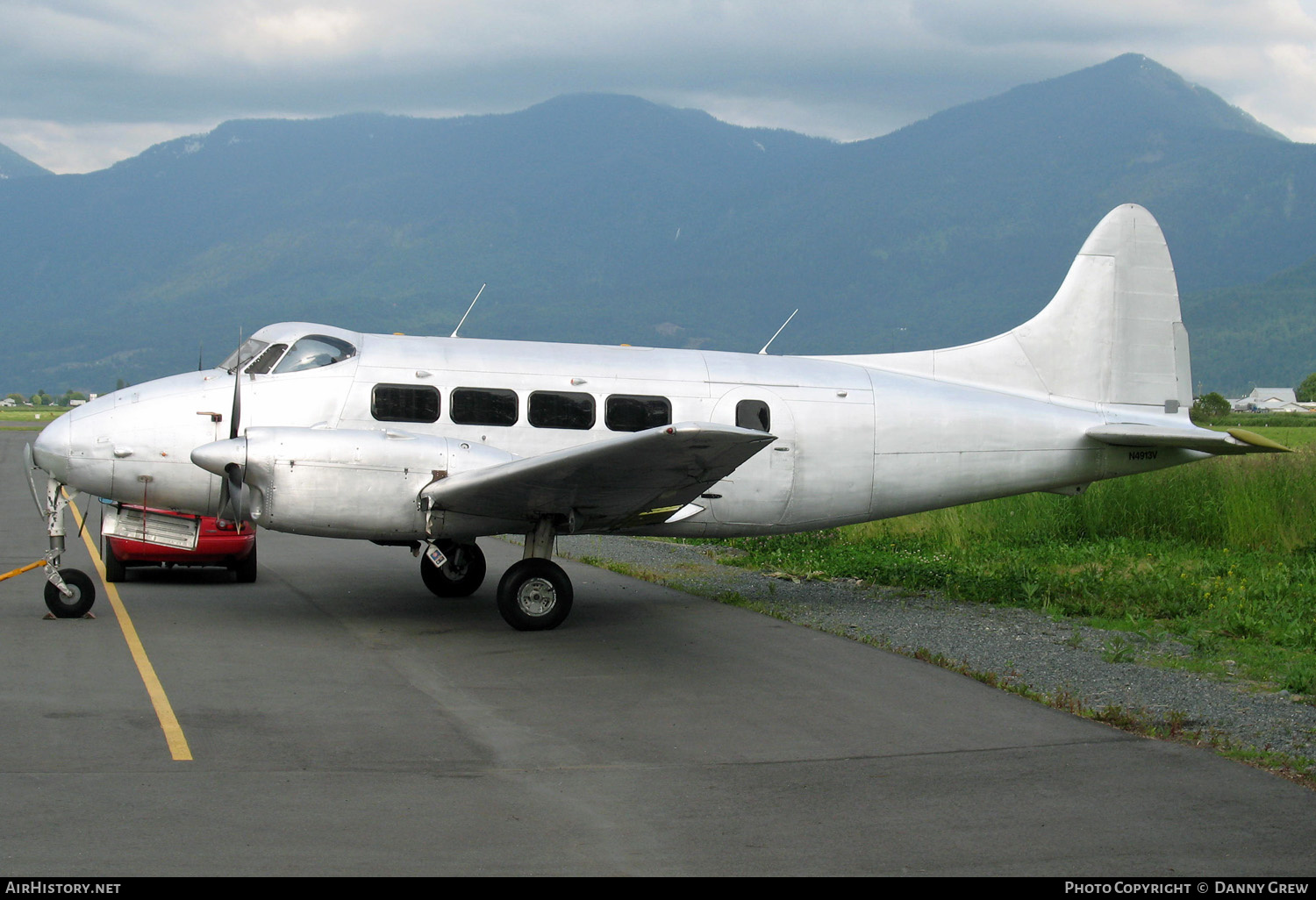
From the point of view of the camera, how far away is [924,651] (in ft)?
34.3

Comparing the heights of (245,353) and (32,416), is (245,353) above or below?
below

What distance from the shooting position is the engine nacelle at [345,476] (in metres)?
10.6

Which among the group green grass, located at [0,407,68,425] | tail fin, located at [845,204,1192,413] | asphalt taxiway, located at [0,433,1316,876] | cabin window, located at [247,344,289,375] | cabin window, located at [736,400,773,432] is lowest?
asphalt taxiway, located at [0,433,1316,876]

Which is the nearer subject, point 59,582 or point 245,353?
point 59,582

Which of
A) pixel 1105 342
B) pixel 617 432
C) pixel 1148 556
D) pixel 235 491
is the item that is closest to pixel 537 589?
pixel 617 432

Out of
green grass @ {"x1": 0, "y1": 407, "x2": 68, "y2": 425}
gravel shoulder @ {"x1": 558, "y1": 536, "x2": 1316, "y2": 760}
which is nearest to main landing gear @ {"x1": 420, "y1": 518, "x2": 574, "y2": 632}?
gravel shoulder @ {"x1": 558, "y1": 536, "x2": 1316, "y2": 760}

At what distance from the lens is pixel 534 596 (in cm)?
1141

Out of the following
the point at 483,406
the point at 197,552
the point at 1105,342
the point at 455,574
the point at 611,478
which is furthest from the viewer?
the point at 1105,342

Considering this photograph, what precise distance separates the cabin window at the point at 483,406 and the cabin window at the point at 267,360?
1.79m

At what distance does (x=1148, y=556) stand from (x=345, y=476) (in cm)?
1139

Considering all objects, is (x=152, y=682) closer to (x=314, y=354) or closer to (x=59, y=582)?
(x=59, y=582)

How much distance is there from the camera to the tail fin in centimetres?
1421

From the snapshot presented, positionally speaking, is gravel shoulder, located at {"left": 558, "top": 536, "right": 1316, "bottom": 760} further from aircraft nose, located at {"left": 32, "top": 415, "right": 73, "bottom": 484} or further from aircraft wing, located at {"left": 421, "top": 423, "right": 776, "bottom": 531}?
aircraft nose, located at {"left": 32, "top": 415, "right": 73, "bottom": 484}

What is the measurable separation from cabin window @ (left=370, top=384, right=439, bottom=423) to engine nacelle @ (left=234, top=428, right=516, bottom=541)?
63cm
